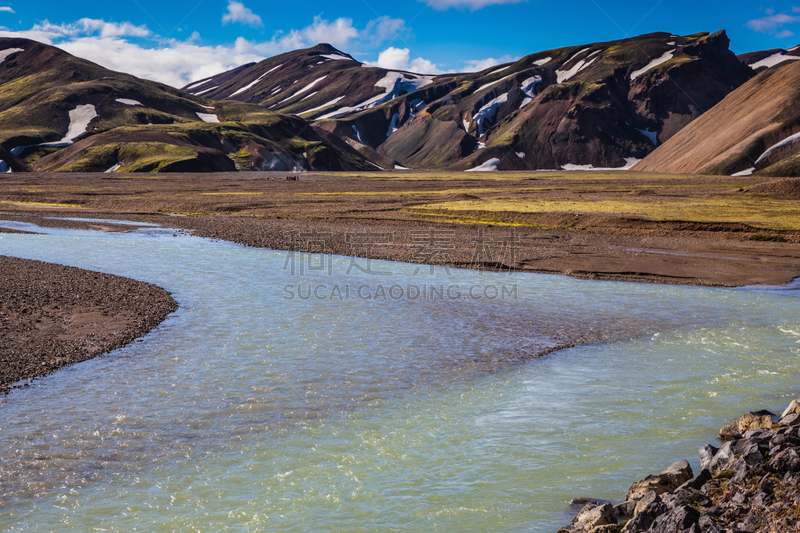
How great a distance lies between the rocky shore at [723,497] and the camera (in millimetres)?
6145

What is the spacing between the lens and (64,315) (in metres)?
17.2

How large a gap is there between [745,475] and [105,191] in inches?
3299

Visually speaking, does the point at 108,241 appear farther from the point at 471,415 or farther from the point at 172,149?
the point at 172,149

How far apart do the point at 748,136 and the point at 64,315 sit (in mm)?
141180

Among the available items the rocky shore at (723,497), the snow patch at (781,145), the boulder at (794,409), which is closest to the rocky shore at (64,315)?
the rocky shore at (723,497)

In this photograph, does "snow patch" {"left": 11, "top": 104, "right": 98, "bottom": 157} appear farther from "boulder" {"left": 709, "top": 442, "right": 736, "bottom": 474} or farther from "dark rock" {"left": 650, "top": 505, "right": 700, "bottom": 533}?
"dark rock" {"left": 650, "top": 505, "right": 700, "bottom": 533}

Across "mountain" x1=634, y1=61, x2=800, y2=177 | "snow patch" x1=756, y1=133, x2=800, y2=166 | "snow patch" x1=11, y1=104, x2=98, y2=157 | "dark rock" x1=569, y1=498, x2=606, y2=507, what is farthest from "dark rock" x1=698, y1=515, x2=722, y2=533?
"snow patch" x1=11, y1=104, x2=98, y2=157

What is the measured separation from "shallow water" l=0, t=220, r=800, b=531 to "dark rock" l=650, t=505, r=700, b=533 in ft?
5.14

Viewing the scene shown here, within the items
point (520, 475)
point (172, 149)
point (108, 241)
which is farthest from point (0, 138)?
point (520, 475)

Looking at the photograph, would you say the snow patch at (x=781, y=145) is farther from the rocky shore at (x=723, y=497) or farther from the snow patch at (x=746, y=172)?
the rocky shore at (x=723, y=497)

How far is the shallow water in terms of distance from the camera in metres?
8.09

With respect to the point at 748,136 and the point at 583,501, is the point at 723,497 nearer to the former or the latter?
the point at 583,501

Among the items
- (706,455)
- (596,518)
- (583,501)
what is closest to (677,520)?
(596,518)

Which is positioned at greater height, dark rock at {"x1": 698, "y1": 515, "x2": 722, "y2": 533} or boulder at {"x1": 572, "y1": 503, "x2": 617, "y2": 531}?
→ dark rock at {"x1": 698, "y1": 515, "x2": 722, "y2": 533}
